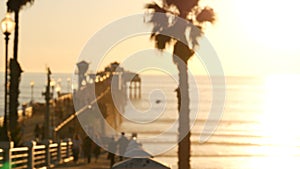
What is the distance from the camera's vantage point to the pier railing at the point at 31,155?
18.2 m

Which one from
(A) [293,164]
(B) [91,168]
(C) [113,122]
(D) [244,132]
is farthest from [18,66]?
(D) [244,132]

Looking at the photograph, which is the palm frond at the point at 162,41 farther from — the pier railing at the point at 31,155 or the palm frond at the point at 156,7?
the pier railing at the point at 31,155

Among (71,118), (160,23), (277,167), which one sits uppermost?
(160,23)

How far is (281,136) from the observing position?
90688 mm

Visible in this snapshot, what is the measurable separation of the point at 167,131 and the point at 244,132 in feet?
35.2

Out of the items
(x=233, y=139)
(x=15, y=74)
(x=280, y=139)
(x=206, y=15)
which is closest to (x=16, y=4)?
(x=15, y=74)

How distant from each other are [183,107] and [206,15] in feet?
13.8

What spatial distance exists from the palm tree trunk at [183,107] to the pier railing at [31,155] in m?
4.81

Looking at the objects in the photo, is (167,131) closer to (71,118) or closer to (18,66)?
(71,118)

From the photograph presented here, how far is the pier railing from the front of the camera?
59.6ft

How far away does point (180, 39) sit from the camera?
2866cm

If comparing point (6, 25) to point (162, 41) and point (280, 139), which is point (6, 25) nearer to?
point (162, 41)

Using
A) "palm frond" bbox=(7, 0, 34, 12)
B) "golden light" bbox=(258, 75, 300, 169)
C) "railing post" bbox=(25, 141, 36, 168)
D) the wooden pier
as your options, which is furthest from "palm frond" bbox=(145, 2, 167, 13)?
"golden light" bbox=(258, 75, 300, 169)

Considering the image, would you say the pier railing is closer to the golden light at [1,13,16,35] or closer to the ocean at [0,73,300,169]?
the golden light at [1,13,16,35]
